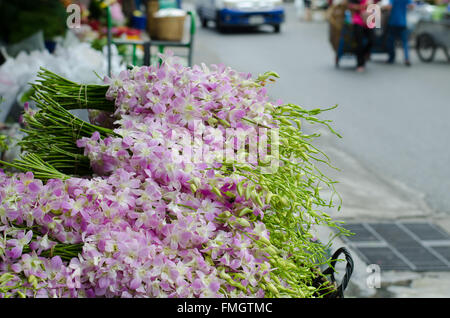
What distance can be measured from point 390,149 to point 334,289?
215 inches

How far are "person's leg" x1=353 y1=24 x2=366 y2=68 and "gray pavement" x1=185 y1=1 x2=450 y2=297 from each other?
0.25 metres

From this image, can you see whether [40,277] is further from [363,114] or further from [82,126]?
[363,114]

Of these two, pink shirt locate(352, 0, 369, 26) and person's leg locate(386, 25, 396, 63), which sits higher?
pink shirt locate(352, 0, 369, 26)

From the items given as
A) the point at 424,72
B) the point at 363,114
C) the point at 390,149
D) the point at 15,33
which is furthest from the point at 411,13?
the point at 15,33

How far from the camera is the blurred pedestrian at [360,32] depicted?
479 inches

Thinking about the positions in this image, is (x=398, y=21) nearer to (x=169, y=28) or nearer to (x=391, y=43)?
(x=391, y=43)

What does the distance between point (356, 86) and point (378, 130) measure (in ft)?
10.7

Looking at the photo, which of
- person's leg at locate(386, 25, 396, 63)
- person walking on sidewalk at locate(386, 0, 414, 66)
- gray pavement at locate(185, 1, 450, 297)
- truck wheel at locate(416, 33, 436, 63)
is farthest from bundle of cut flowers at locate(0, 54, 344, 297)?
truck wheel at locate(416, 33, 436, 63)

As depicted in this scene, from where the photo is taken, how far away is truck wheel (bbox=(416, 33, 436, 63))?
45.7 feet

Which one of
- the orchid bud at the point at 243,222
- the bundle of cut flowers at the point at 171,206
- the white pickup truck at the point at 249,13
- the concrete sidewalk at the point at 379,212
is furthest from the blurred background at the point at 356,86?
the white pickup truck at the point at 249,13

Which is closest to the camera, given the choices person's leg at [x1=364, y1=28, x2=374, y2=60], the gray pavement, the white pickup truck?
the gray pavement

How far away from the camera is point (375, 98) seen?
31.8 feet

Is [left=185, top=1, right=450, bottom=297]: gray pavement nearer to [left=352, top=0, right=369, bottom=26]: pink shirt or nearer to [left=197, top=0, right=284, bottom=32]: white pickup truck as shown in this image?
[left=352, top=0, right=369, bottom=26]: pink shirt

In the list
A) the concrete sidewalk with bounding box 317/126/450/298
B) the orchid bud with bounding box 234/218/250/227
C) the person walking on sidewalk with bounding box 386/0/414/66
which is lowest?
the concrete sidewalk with bounding box 317/126/450/298
